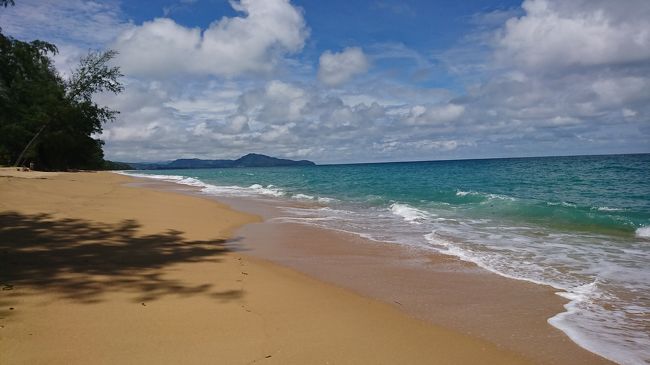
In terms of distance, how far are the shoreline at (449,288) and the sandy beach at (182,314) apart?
315mm

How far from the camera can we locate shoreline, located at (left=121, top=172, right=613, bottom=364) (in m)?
4.34

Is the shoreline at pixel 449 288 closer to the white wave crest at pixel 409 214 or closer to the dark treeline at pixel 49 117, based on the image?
the white wave crest at pixel 409 214

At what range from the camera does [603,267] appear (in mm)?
7922

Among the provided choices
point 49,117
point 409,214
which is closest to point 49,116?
point 49,117

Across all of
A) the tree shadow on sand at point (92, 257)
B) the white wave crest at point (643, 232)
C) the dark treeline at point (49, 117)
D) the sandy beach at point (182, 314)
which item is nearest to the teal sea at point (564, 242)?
the white wave crest at point (643, 232)

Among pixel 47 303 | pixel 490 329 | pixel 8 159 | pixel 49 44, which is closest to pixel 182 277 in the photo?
pixel 47 303

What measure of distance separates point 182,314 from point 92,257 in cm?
296

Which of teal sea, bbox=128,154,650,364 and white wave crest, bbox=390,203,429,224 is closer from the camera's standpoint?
teal sea, bbox=128,154,650,364

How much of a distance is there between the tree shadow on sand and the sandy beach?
0.07 ft

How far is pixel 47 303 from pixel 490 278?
6286 millimetres

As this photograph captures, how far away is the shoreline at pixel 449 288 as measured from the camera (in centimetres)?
434

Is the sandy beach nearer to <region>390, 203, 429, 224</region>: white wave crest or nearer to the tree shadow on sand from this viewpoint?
the tree shadow on sand

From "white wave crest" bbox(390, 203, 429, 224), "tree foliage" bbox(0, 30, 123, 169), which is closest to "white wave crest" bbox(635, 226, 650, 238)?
"white wave crest" bbox(390, 203, 429, 224)

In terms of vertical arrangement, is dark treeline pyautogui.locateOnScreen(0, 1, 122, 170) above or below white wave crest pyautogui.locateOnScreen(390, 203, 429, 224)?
above
